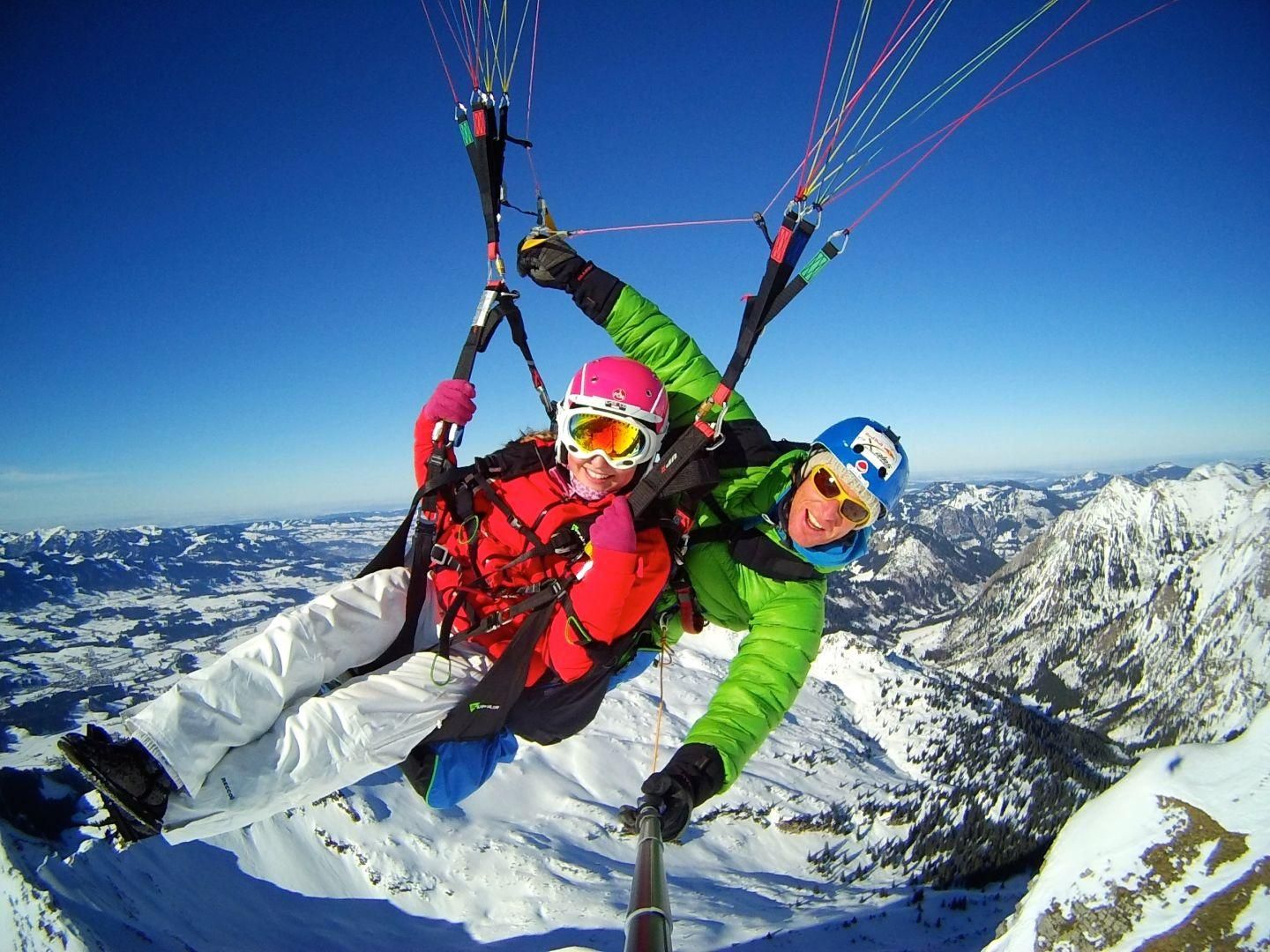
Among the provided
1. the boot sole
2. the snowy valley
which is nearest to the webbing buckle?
the boot sole

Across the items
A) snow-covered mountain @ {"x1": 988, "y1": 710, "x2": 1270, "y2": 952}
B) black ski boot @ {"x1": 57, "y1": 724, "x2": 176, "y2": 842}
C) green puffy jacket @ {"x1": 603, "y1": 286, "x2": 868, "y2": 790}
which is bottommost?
snow-covered mountain @ {"x1": 988, "y1": 710, "x2": 1270, "y2": 952}

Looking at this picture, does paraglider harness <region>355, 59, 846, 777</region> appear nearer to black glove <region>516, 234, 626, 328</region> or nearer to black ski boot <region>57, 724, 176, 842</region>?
black glove <region>516, 234, 626, 328</region>

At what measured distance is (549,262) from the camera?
19.0 ft

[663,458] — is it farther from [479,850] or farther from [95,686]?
[95,686]

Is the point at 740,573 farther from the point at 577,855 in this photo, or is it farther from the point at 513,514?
the point at 577,855

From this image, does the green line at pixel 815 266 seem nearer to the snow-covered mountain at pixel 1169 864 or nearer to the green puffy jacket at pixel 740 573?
the green puffy jacket at pixel 740 573

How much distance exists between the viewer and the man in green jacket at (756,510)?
16.0ft

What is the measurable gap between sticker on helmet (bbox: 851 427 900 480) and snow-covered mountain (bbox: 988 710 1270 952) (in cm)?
1669

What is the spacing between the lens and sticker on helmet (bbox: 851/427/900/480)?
17.3 ft

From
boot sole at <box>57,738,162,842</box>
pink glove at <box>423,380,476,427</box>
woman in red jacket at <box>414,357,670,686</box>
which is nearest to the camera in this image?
boot sole at <box>57,738,162,842</box>

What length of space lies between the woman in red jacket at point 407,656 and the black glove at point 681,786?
0.91m

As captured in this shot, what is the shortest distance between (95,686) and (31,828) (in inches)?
4603

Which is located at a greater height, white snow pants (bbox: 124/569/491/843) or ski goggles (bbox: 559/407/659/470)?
ski goggles (bbox: 559/407/659/470)

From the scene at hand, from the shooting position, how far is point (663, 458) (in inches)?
186
